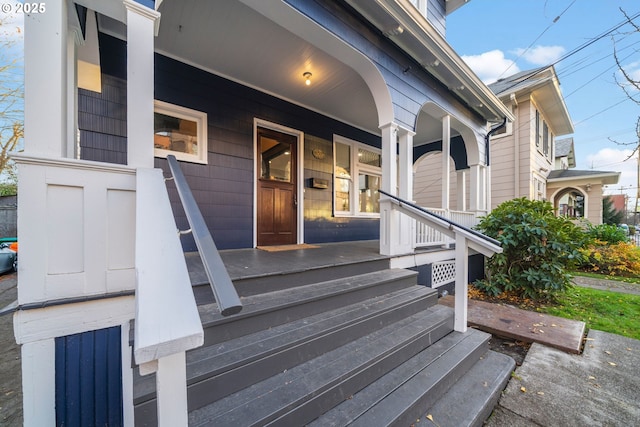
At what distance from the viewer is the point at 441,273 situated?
4168 mm

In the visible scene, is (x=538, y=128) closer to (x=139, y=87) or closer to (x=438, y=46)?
(x=438, y=46)

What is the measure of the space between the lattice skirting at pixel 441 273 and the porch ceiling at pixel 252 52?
306 cm

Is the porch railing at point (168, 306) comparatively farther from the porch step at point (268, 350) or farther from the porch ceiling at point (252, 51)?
the porch ceiling at point (252, 51)

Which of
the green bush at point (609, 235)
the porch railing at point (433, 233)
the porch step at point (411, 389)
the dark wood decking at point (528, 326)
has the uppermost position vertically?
the porch railing at point (433, 233)

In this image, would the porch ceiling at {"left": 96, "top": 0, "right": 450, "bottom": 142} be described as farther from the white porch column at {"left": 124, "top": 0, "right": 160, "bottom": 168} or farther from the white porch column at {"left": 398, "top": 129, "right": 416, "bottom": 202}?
the white porch column at {"left": 398, "top": 129, "right": 416, "bottom": 202}

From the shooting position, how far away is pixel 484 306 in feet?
12.0

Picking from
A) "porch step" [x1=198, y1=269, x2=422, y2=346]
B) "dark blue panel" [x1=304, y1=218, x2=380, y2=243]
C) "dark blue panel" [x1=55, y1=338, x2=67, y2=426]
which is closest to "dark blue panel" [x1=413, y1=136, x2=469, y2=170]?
"dark blue panel" [x1=304, y1=218, x2=380, y2=243]

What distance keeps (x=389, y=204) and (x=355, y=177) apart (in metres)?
2.41

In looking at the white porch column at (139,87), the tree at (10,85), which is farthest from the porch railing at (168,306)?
the tree at (10,85)

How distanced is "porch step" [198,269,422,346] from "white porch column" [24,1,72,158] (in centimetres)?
125

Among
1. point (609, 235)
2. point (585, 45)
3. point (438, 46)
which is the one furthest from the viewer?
point (609, 235)

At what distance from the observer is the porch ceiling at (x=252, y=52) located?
108 inches

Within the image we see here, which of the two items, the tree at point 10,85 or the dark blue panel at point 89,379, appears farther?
the tree at point 10,85

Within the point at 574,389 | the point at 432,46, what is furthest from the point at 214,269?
the point at 432,46
